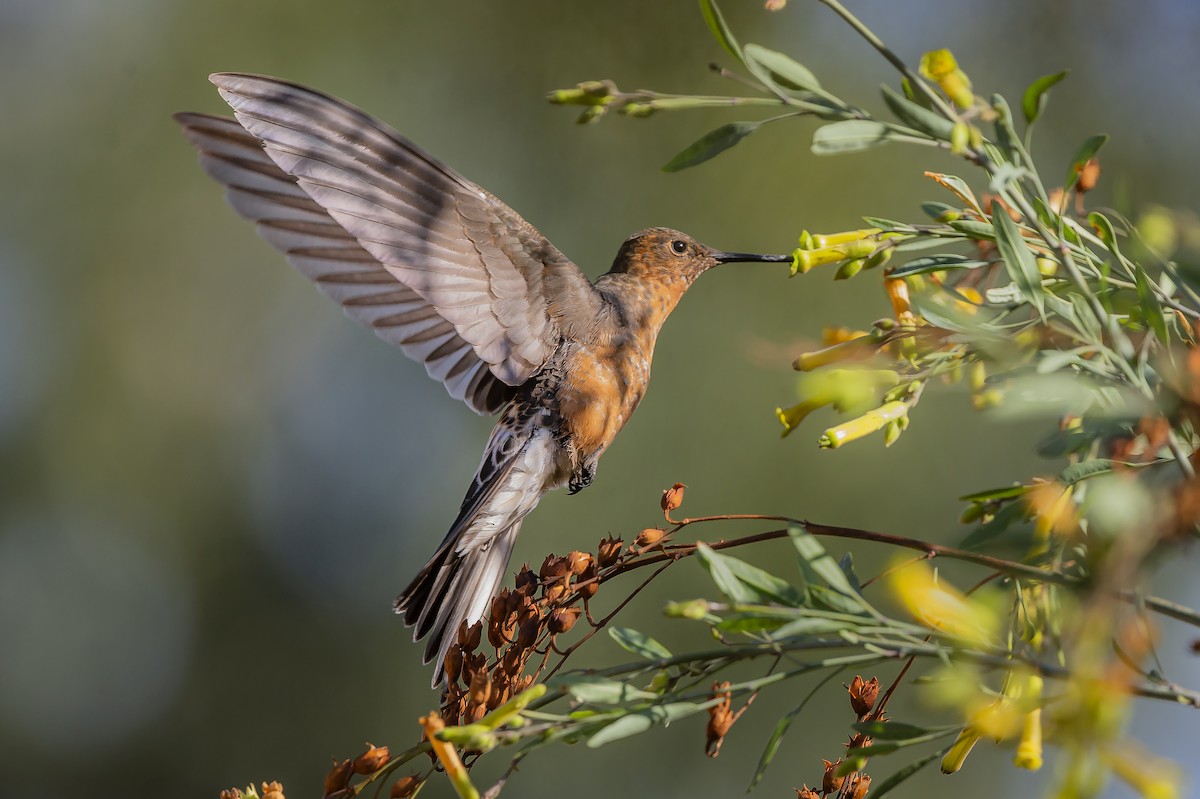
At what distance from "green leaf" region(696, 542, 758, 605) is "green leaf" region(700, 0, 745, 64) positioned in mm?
257

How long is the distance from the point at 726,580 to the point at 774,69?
0.89 feet

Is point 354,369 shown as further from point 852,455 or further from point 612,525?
point 852,455

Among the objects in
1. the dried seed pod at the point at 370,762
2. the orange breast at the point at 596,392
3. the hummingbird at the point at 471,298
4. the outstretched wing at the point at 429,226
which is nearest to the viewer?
the dried seed pod at the point at 370,762

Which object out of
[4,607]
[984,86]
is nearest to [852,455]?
[984,86]

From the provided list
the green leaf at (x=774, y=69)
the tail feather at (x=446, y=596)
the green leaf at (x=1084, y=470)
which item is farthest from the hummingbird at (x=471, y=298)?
the green leaf at (x=1084, y=470)

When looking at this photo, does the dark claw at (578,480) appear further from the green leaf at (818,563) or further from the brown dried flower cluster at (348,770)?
the green leaf at (818,563)

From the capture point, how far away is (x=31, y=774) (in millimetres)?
4980

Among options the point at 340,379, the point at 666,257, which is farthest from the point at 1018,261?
the point at 340,379

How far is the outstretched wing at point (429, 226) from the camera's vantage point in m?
1.20

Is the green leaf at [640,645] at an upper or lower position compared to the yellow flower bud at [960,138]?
lower

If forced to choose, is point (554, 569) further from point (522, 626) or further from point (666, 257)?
point (666, 257)

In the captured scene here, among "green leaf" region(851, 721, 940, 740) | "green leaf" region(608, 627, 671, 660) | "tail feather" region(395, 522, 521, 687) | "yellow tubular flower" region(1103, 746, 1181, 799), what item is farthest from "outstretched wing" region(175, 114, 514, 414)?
"yellow tubular flower" region(1103, 746, 1181, 799)

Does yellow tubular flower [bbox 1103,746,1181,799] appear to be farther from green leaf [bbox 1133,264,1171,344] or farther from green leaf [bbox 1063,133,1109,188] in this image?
green leaf [bbox 1063,133,1109,188]

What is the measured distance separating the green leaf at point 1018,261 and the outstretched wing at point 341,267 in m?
0.98
